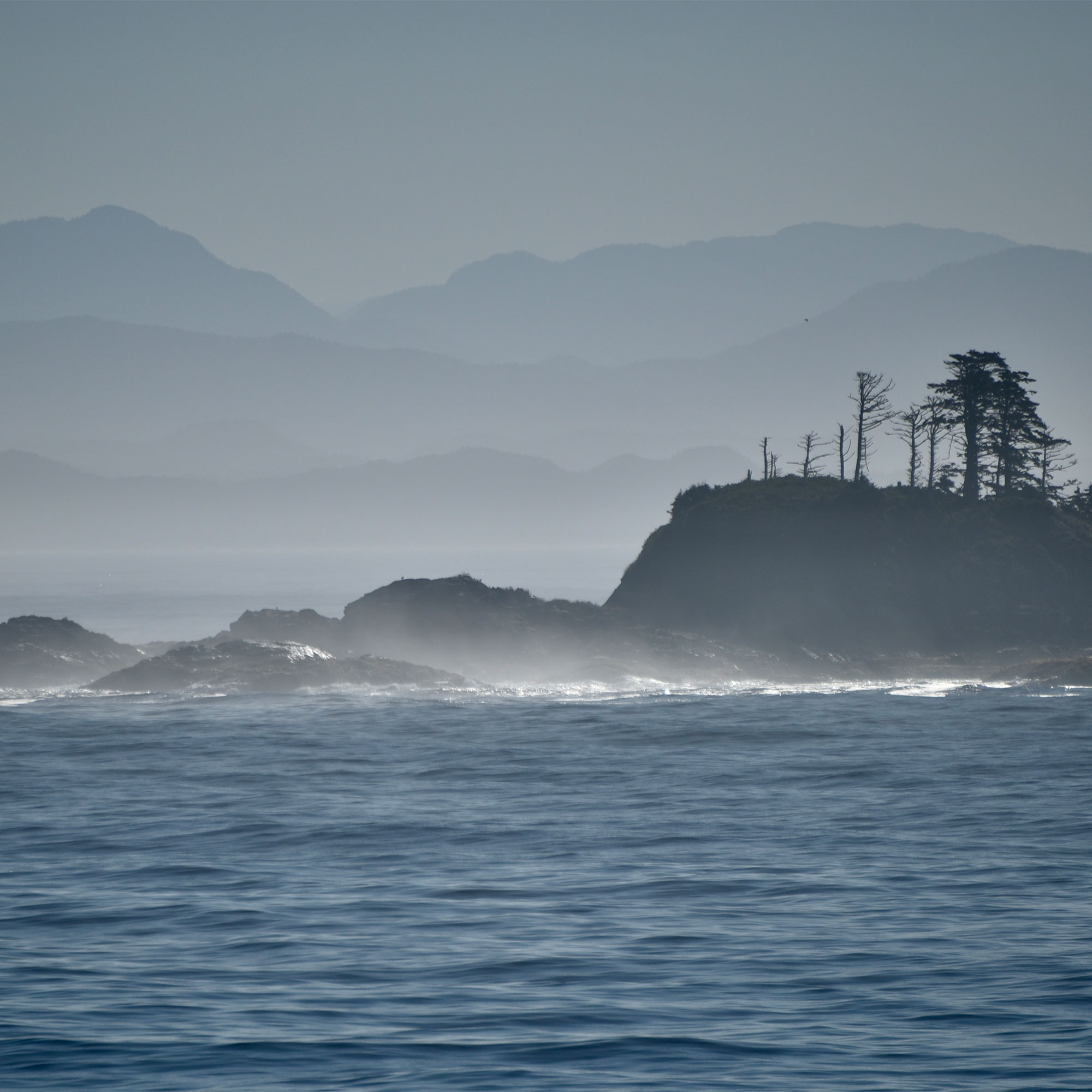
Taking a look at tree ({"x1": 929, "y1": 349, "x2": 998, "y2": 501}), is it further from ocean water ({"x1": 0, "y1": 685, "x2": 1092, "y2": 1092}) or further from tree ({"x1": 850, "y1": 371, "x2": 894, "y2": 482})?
ocean water ({"x1": 0, "y1": 685, "x2": 1092, "y2": 1092})

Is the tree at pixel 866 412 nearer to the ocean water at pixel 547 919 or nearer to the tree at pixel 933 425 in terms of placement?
the tree at pixel 933 425

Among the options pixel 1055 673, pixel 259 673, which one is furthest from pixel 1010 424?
pixel 259 673

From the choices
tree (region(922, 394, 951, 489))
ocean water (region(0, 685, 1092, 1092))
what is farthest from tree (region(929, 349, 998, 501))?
ocean water (region(0, 685, 1092, 1092))

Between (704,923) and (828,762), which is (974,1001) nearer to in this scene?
(704,923)

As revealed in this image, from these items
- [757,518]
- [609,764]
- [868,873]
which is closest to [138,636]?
[757,518]

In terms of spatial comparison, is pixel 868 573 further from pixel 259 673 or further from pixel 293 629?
pixel 259 673
